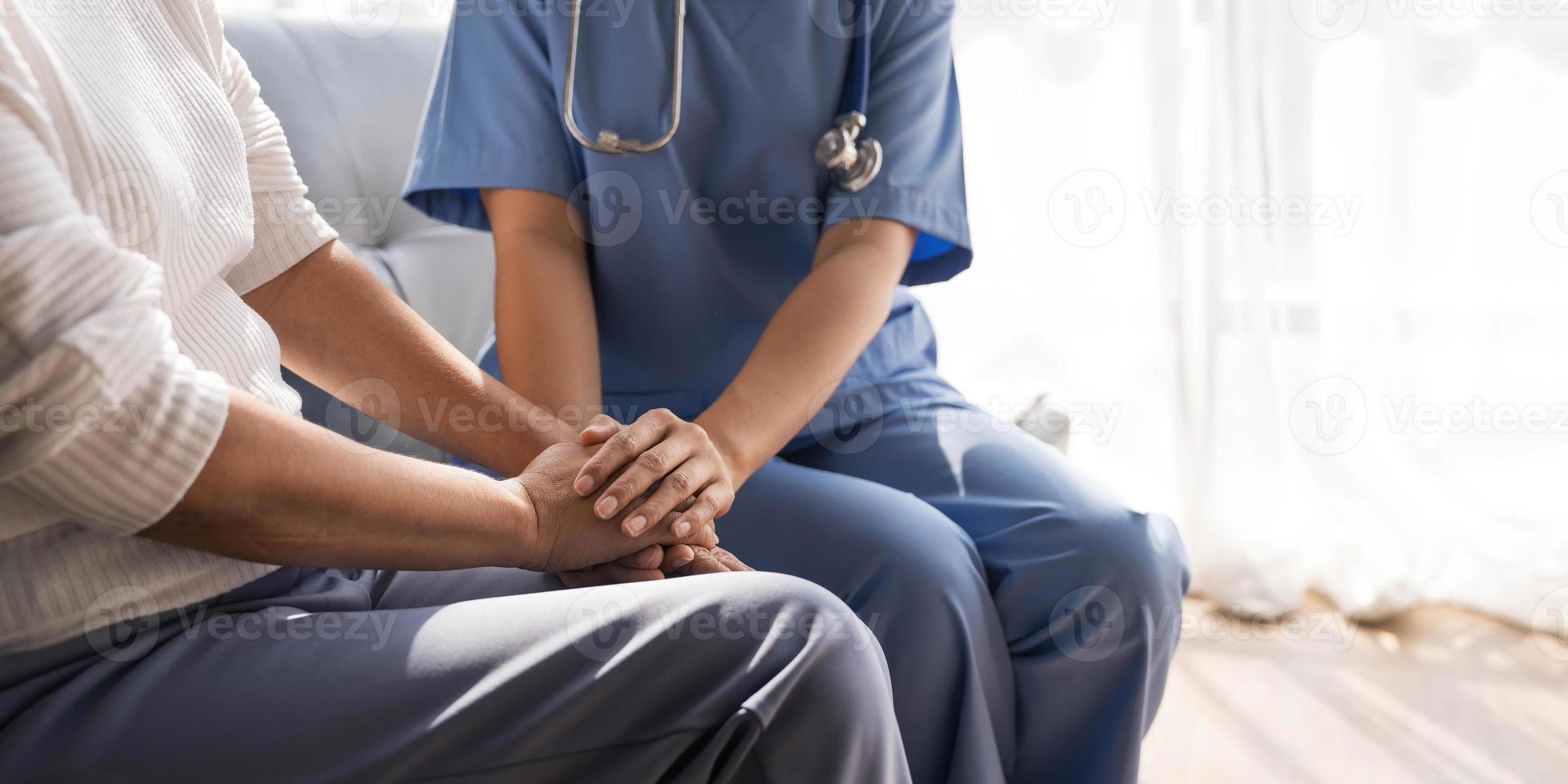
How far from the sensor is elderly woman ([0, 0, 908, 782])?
0.52 meters

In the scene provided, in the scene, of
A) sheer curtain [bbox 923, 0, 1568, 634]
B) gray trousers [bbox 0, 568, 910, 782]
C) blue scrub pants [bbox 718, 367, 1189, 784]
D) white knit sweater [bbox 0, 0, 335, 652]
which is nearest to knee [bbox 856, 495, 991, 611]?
blue scrub pants [bbox 718, 367, 1189, 784]

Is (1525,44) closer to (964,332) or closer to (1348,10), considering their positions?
(1348,10)

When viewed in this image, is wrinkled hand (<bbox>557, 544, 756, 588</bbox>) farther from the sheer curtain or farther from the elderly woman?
the sheer curtain

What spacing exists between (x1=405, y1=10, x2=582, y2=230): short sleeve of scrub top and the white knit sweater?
0.32 metres

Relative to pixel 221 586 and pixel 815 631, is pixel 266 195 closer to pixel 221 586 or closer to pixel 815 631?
pixel 221 586

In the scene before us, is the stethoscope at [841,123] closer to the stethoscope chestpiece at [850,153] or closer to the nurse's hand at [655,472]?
the stethoscope chestpiece at [850,153]

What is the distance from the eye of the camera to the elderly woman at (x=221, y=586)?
522 millimetres

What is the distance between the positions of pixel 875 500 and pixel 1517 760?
0.91 metres

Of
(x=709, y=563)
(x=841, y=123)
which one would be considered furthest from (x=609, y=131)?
(x=709, y=563)

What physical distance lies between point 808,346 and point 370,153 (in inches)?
22.5

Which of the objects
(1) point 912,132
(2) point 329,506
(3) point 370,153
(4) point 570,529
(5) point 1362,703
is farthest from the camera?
(5) point 1362,703

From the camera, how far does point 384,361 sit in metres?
0.85

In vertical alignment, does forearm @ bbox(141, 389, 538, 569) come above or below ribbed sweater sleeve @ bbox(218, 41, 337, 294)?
below

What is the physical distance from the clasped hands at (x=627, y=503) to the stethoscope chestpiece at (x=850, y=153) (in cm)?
34
